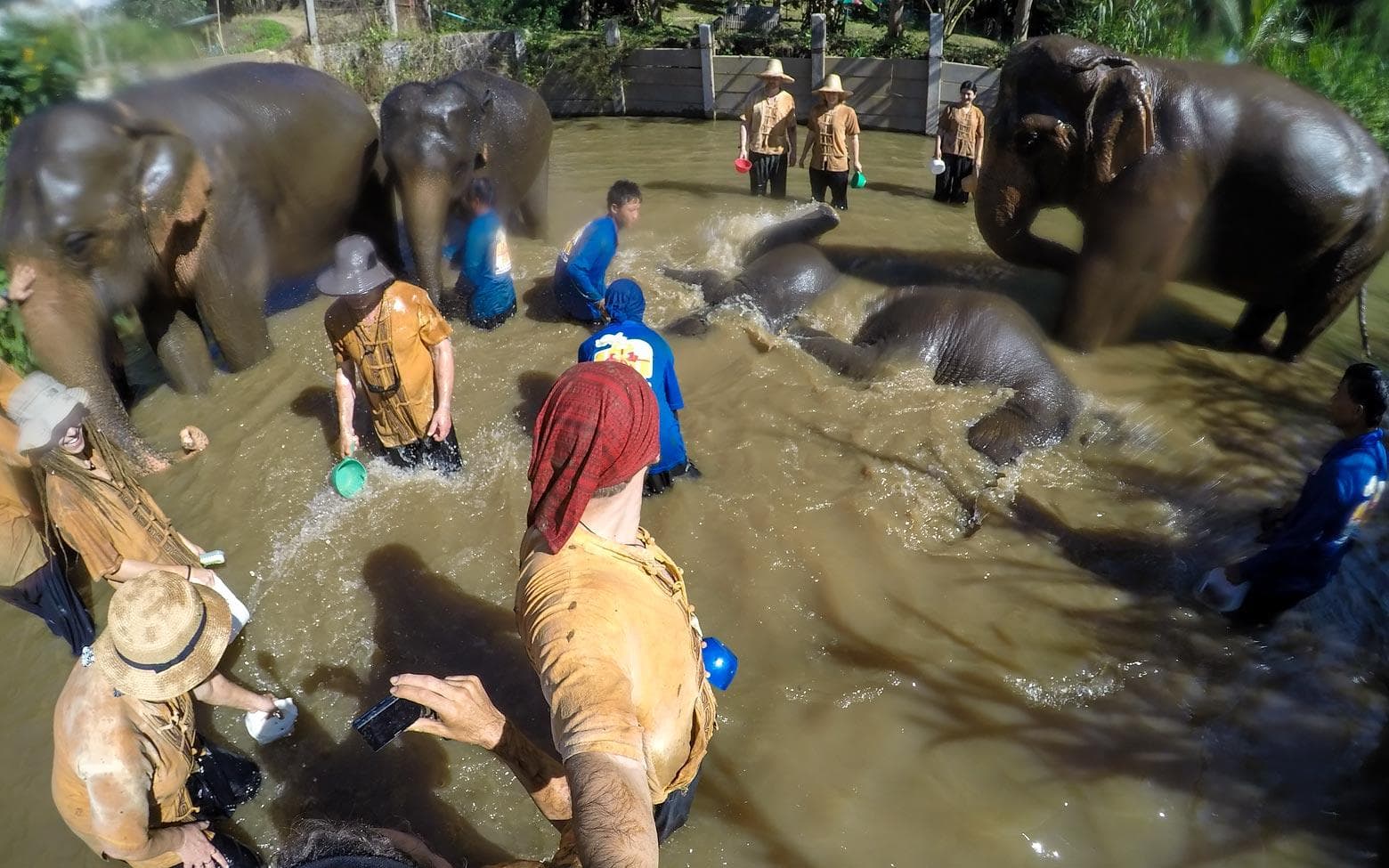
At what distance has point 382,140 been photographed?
6262 millimetres

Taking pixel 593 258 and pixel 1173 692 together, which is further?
pixel 593 258

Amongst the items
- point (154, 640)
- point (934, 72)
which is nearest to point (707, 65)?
point (934, 72)

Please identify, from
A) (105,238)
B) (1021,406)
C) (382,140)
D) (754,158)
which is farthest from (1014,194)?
(105,238)

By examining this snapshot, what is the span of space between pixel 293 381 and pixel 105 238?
4.74ft

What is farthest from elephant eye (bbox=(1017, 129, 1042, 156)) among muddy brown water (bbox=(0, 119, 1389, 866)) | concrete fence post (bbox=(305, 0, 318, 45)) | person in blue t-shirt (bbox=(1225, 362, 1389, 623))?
concrete fence post (bbox=(305, 0, 318, 45))

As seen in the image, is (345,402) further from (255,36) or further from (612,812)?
(255,36)

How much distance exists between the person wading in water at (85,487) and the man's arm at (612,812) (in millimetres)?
2053

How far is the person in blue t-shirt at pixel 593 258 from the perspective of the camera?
5.70 meters

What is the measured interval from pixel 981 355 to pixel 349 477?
413 centimetres

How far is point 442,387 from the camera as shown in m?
4.16

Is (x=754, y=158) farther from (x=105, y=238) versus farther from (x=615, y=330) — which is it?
(x=105, y=238)

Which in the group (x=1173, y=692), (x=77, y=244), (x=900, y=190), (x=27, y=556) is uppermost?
(x=77, y=244)

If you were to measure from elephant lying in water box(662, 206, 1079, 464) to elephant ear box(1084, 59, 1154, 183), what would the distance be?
1.21 meters

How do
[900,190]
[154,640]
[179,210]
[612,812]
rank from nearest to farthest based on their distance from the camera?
[612,812] < [154,640] < [179,210] < [900,190]
